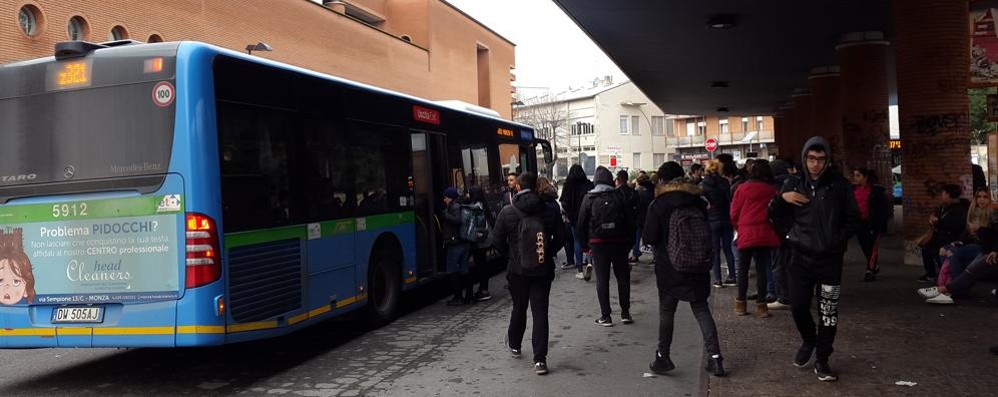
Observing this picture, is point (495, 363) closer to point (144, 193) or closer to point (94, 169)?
point (144, 193)

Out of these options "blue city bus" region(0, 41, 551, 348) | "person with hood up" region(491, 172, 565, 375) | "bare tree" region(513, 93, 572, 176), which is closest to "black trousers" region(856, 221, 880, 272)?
"person with hood up" region(491, 172, 565, 375)

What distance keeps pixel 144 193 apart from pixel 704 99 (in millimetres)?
32846

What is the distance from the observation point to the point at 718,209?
1047 centimetres

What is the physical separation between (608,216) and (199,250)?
4135mm

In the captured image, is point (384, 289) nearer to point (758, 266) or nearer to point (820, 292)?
point (758, 266)

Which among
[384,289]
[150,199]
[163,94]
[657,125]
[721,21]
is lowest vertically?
[384,289]

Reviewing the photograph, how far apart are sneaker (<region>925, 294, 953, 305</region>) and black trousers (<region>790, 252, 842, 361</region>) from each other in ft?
12.3

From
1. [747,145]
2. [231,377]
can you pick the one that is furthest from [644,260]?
[747,145]

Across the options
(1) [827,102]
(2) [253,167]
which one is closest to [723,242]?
(2) [253,167]

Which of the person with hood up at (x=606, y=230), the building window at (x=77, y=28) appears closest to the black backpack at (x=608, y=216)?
the person with hood up at (x=606, y=230)

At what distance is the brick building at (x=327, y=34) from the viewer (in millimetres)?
21062

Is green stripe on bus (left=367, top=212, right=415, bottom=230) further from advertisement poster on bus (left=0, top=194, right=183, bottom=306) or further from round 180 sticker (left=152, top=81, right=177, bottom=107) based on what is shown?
round 180 sticker (left=152, top=81, right=177, bottom=107)

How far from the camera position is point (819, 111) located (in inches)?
982

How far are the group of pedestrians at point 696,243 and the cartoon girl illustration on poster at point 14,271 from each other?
12.7ft
